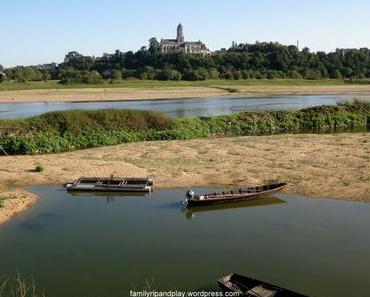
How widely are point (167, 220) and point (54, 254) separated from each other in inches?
186

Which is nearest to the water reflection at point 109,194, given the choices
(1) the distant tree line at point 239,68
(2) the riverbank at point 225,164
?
(2) the riverbank at point 225,164

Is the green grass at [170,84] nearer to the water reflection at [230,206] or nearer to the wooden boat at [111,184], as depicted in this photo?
the wooden boat at [111,184]

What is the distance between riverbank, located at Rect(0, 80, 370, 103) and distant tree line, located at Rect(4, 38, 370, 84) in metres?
8.17

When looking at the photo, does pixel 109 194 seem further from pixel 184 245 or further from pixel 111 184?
pixel 184 245

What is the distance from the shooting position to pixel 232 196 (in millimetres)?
20656

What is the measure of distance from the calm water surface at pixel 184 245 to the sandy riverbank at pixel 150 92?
59630 mm

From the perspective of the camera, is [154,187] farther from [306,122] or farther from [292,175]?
[306,122]

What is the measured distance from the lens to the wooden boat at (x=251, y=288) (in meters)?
11.4

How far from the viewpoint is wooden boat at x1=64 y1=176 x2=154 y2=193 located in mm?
23141

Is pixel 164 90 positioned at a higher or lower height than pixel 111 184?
higher

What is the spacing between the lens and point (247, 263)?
1445cm

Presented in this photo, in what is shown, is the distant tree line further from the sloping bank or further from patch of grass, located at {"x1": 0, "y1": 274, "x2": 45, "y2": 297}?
patch of grass, located at {"x1": 0, "y1": 274, "x2": 45, "y2": 297}

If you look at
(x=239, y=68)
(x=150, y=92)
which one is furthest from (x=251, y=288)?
(x=239, y=68)

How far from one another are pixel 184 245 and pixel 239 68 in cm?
12081
